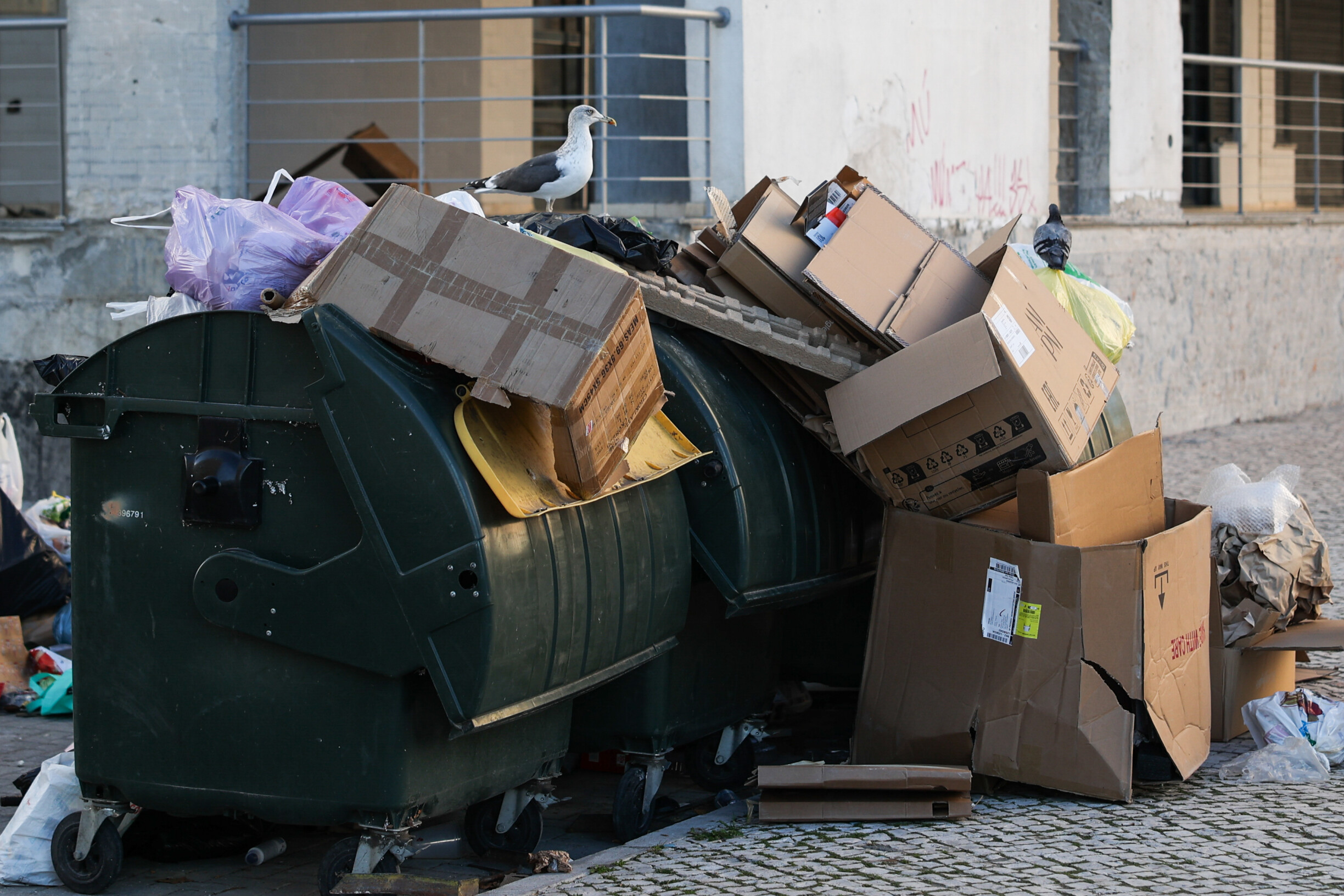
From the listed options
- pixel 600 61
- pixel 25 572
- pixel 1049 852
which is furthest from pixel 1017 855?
pixel 600 61

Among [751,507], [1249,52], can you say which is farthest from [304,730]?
[1249,52]

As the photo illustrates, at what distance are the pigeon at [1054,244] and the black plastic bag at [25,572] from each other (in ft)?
14.6

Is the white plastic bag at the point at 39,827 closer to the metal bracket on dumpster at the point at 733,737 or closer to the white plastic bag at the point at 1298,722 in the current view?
the metal bracket on dumpster at the point at 733,737

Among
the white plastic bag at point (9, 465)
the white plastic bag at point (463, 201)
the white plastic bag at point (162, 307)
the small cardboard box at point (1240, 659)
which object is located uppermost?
the white plastic bag at point (463, 201)

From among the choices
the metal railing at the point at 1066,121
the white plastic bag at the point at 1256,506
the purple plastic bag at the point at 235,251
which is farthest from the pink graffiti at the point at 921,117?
the purple plastic bag at the point at 235,251

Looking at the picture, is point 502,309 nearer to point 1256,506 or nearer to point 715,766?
point 715,766

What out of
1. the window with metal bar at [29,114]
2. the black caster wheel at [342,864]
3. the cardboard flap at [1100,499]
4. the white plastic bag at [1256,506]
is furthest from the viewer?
the window with metal bar at [29,114]

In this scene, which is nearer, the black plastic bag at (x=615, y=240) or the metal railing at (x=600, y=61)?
the black plastic bag at (x=615, y=240)

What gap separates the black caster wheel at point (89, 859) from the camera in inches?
157

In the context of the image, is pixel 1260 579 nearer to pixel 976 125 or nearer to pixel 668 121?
pixel 668 121

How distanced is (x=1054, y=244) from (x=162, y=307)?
3642 mm

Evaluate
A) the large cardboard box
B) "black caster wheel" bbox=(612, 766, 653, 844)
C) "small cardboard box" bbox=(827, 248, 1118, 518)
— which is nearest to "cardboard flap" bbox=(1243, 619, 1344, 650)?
"small cardboard box" bbox=(827, 248, 1118, 518)

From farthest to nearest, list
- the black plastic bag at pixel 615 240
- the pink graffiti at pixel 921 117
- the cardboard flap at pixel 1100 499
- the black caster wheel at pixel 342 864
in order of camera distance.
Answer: the pink graffiti at pixel 921 117
the black plastic bag at pixel 615 240
the cardboard flap at pixel 1100 499
the black caster wheel at pixel 342 864

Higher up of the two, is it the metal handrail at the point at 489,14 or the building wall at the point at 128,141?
the metal handrail at the point at 489,14
